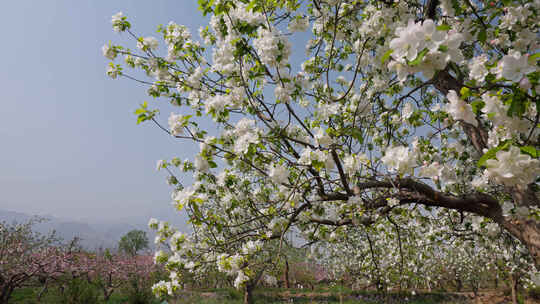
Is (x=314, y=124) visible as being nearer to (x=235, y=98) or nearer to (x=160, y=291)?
(x=235, y=98)

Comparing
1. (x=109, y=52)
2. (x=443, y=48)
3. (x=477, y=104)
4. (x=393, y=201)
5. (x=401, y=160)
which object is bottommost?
(x=393, y=201)

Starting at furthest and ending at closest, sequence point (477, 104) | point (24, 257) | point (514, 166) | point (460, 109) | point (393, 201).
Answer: point (24, 257) < point (393, 201) < point (460, 109) < point (477, 104) < point (514, 166)

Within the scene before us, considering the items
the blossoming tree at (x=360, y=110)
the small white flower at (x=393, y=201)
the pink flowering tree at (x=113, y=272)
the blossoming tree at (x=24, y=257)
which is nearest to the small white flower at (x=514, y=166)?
the blossoming tree at (x=360, y=110)

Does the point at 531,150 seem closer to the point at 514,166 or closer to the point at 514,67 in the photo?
the point at 514,166

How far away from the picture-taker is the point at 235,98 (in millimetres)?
2928

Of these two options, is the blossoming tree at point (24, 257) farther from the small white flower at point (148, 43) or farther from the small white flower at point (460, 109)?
the small white flower at point (460, 109)

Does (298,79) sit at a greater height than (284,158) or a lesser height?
greater

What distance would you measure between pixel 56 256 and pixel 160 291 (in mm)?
11652

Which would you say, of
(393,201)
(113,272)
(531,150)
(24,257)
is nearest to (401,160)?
(531,150)

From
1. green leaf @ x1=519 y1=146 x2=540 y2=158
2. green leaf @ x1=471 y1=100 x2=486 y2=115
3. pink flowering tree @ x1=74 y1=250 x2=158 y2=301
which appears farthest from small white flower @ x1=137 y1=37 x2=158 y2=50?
pink flowering tree @ x1=74 y1=250 x2=158 y2=301

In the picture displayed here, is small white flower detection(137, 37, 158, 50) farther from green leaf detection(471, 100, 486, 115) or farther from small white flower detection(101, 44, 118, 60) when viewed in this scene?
green leaf detection(471, 100, 486, 115)

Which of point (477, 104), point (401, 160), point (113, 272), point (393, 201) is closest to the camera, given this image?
point (477, 104)

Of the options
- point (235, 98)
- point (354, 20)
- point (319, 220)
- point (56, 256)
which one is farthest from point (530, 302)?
point (56, 256)

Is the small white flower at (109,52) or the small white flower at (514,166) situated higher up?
the small white flower at (109,52)
